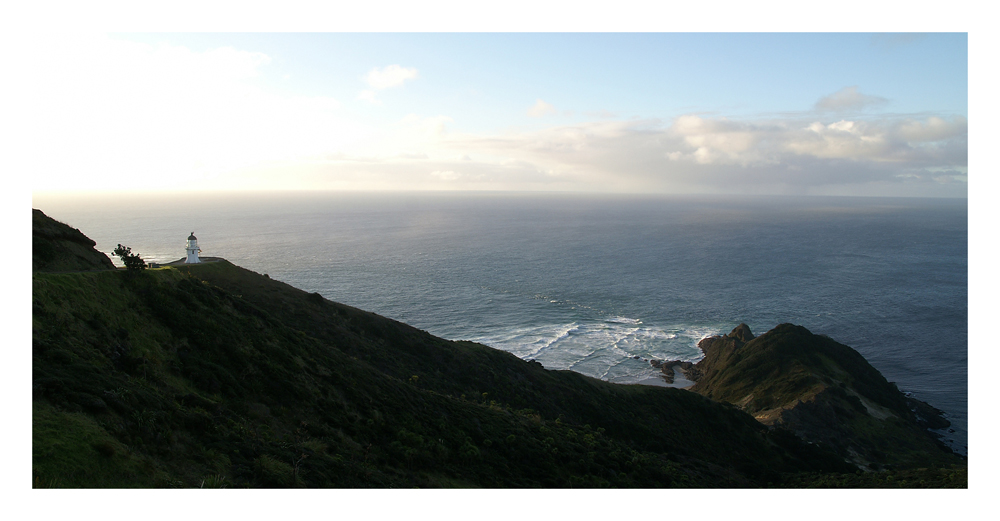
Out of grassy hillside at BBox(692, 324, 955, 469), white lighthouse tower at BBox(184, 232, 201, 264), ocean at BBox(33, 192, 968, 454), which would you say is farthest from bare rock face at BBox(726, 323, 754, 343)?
white lighthouse tower at BBox(184, 232, 201, 264)

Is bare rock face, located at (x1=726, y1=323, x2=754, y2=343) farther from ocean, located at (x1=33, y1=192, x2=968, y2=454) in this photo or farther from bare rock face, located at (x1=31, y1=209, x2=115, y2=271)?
bare rock face, located at (x1=31, y1=209, x2=115, y2=271)

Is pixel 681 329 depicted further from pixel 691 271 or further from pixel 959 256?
pixel 959 256

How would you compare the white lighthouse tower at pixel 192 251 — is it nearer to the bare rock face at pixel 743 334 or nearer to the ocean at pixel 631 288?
the ocean at pixel 631 288

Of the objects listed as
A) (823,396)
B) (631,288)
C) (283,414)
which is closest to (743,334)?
(823,396)

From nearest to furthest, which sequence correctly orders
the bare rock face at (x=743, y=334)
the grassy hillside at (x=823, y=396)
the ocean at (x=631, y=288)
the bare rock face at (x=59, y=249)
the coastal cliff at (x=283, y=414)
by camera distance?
the coastal cliff at (x=283, y=414) < the bare rock face at (x=59, y=249) < the grassy hillside at (x=823, y=396) < the bare rock face at (x=743, y=334) < the ocean at (x=631, y=288)

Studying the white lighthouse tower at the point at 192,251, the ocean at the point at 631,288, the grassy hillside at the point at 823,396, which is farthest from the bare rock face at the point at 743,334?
Result: the white lighthouse tower at the point at 192,251

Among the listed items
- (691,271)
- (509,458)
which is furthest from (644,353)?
(691,271)

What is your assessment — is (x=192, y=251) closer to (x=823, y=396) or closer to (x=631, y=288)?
(x=823, y=396)
